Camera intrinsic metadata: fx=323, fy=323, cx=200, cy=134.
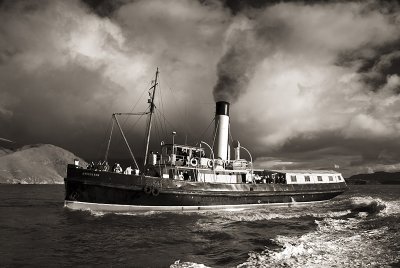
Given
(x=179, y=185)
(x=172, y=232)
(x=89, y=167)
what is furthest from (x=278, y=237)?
(x=89, y=167)

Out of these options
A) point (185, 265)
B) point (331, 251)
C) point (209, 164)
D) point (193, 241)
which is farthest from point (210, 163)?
point (185, 265)

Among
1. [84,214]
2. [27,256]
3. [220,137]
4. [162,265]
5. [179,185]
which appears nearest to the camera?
[162,265]

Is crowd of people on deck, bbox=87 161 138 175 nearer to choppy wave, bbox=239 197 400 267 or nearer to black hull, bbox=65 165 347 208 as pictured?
black hull, bbox=65 165 347 208

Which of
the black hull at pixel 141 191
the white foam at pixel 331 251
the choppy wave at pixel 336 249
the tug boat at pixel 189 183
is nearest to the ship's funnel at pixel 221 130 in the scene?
the tug boat at pixel 189 183

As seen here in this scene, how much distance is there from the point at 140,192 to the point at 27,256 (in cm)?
1421

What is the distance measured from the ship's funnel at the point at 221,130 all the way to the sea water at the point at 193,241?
1090 cm

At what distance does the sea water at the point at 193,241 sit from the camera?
13.8 meters

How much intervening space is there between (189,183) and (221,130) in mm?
9066

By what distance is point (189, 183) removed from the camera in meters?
30.5

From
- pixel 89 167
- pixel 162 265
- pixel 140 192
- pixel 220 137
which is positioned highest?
pixel 220 137

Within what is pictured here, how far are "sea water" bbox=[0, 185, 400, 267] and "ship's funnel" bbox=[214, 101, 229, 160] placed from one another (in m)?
10.9

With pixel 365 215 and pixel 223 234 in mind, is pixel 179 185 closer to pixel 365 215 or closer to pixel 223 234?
pixel 223 234

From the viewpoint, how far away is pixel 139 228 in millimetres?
22047

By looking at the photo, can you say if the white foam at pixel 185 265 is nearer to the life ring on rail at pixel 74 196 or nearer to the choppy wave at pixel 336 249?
the choppy wave at pixel 336 249
